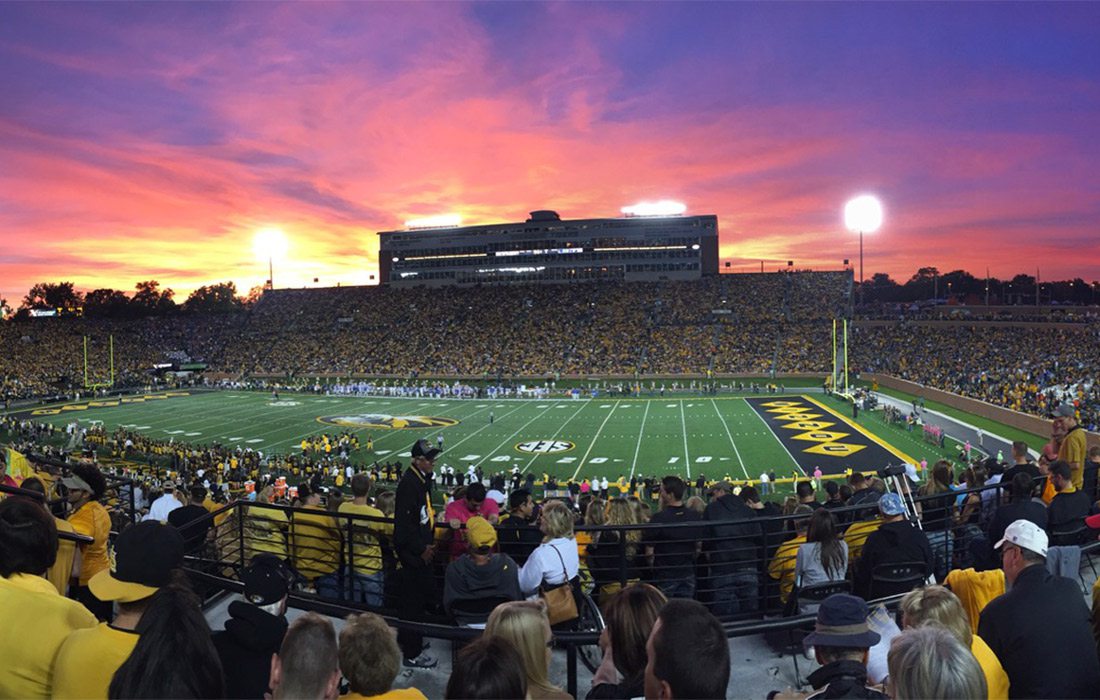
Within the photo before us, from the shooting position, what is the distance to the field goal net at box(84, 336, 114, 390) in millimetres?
69188

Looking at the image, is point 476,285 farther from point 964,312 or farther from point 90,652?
point 90,652

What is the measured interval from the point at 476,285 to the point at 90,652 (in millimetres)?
102660

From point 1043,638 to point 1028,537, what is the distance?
644 mm

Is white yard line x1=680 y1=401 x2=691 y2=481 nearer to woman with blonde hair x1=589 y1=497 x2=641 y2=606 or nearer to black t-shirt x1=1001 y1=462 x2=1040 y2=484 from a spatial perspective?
black t-shirt x1=1001 y1=462 x2=1040 y2=484

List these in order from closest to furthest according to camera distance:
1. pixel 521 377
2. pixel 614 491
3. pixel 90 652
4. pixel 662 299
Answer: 1. pixel 90 652
2. pixel 614 491
3. pixel 521 377
4. pixel 662 299

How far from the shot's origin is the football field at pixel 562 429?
97.7 ft

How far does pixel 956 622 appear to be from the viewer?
151 inches

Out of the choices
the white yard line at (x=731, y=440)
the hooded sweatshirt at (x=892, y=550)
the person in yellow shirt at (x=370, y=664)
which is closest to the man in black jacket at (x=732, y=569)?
the hooded sweatshirt at (x=892, y=550)

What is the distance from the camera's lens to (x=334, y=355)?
76.8 metres

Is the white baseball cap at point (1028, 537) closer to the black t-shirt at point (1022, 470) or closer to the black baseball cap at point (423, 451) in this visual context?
the black baseball cap at point (423, 451)

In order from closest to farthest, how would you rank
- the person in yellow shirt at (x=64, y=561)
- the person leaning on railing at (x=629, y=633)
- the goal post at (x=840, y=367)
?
1. the person leaning on railing at (x=629, y=633)
2. the person in yellow shirt at (x=64, y=561)
3. the goal post at (x=840, y=367)

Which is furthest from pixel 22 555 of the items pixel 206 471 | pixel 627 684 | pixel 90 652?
pixel 206 471

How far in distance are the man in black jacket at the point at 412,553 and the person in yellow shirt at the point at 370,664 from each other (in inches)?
106

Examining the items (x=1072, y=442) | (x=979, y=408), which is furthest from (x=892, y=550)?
(x=979, y=408)
